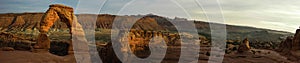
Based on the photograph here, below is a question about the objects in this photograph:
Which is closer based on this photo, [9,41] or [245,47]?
[245,47]

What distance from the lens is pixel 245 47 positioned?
→ 26547mm

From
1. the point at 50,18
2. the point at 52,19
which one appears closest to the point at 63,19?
the point at 52,19

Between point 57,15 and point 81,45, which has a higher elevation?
point 57,15

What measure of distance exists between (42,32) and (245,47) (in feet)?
51.8

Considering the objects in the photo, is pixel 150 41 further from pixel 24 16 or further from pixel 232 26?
pixel 232 26

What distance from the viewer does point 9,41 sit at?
95.4ft

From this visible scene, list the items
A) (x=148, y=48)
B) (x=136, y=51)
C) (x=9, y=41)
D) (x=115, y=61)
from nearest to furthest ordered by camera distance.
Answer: (x=115, y=61)
(x=136, y=51)
(x=148, y=48)
(x=9, y=41)

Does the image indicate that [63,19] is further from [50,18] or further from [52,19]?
[50,18]

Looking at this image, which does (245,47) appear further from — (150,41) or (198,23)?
(198,23)

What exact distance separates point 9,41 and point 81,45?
12.4m

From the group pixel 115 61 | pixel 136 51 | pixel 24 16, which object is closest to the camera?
pixel 115 61

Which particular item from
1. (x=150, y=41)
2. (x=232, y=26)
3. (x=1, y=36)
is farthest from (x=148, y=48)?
(x=232, y=26)

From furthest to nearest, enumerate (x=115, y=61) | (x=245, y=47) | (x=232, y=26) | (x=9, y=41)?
(x=232, y=26)
(x=9, y=41)
(x=245, y=47)
(x=115, y=61)

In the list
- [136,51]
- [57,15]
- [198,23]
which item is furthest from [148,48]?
[198,23]
